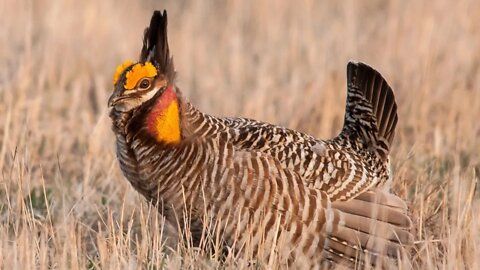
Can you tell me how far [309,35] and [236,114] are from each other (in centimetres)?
143

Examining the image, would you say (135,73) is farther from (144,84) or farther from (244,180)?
(244,180)

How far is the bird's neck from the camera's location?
15.7 ft

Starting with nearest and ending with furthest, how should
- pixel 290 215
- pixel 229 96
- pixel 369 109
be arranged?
1. pixel 290 215
2. pixel 369 109
3. pixel 229 96

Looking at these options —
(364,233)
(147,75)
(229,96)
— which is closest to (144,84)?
(147,75)

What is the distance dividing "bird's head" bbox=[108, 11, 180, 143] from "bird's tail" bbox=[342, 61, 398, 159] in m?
1.01

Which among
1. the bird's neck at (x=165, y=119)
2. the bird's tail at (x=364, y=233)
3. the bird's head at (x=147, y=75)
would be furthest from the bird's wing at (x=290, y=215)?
the bird's head at (x=147, y=75)

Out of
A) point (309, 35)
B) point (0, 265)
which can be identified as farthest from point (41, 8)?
point (0, 265)

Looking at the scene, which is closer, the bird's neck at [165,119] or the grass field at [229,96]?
the grass field at [229,96]

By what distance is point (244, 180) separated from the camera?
468 cm

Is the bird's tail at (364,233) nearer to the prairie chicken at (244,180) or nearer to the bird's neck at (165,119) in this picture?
the prairie chicken at (244,180)

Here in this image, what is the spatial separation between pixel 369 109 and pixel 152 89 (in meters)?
1.21

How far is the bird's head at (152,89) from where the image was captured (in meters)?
4.76

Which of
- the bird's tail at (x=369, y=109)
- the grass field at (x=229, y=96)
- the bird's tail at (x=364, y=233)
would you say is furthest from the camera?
the bird's tail at (x=369, y=109)

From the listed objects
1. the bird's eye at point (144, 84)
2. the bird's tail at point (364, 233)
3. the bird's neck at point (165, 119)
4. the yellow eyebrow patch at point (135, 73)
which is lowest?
the bird's tail at point (364, 233)
